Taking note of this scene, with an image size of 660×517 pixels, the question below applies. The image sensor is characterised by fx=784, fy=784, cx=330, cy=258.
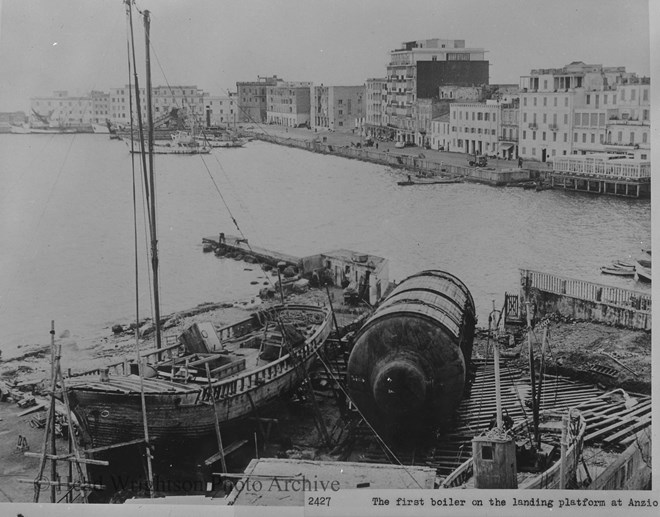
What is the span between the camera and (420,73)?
5766mm

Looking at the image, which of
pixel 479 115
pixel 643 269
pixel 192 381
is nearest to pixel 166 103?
pixel 192 381

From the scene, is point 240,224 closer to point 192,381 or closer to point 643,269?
point 192,381

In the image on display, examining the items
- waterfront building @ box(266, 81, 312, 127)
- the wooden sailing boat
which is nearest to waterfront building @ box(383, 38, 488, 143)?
waterfront building @ box(266, 81, 312, 127)

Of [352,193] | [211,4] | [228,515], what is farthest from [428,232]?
[228,515]

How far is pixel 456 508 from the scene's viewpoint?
11.3ft

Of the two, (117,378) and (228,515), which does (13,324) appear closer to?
(117,378)

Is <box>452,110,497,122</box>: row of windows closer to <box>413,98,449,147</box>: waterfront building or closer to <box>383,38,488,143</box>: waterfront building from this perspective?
<box>413,98,449,147</box>: waterfront building

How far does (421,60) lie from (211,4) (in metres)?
1.79

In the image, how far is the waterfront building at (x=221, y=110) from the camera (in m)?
5.39

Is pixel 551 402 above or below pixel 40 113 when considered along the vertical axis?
below

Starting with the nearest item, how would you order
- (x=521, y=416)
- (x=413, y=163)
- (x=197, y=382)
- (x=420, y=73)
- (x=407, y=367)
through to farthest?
1. (x=407, y=367)
2. (x=521, y=416)
3. (x=197, y=382)
4. (x=420, y=73)
5. (x=413, y=163)

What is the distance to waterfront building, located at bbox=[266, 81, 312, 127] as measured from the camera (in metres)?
5.57

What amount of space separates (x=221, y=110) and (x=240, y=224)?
107 cm

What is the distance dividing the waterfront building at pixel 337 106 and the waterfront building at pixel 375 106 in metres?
0.06
